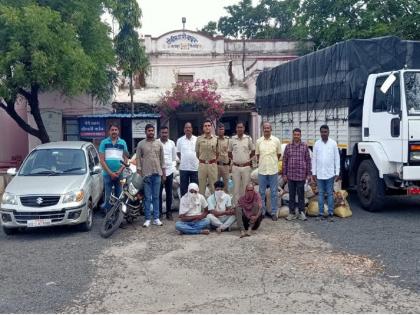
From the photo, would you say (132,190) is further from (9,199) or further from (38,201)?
(9,199)

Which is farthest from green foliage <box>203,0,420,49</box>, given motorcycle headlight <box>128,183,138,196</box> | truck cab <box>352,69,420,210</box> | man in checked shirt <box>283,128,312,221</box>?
motorcycle headlight <box>128,183,138,196</box>

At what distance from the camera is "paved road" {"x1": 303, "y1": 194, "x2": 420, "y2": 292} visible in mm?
5574

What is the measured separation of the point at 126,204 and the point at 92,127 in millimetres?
8311

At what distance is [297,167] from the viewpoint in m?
8.48

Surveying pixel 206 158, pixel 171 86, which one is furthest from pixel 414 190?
pixel 171 86

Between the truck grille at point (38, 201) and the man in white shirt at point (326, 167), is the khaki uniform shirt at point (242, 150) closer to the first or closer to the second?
the man in white shirt at point (326, 167)

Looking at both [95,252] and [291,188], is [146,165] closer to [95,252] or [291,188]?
[95,252]

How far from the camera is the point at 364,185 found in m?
9.16

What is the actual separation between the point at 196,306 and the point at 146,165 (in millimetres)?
4009

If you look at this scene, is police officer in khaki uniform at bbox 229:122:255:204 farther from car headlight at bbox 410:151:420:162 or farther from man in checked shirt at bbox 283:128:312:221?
car headlight at bbox 410:151:420:162

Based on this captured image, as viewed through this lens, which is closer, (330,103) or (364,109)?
(364,109)

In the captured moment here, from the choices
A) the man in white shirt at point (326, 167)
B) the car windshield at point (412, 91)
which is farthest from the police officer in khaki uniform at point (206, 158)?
Result: the car windshield at point (412, 91)

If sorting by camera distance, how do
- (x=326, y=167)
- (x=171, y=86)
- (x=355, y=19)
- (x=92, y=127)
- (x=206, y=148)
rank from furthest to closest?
(x=171, y=86), (x=355, y=19), (x=92, y=127), (x=206, y=148), (x=326, y=167)

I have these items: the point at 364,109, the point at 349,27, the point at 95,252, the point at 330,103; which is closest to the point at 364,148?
the point at 364,109
